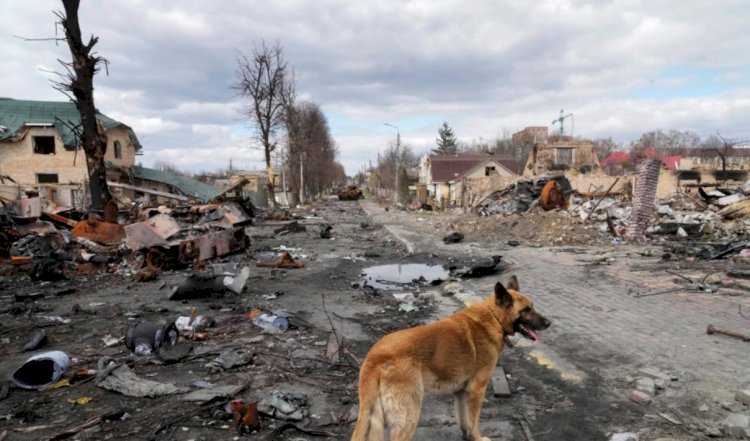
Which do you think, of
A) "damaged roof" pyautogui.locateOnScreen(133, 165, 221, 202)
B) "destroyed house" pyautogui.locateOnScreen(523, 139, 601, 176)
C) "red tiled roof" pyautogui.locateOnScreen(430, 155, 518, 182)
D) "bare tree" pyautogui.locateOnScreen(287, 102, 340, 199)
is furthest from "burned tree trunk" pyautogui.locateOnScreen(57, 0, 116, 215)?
"red tiled roof" pyautogui.locateOnScreen(430, 155, 518, 182)

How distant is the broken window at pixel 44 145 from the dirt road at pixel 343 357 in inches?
1134

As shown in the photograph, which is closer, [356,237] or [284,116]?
[356,237]

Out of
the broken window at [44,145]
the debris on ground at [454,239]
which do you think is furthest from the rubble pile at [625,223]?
the broken window at [44,145]

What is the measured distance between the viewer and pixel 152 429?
363 cm

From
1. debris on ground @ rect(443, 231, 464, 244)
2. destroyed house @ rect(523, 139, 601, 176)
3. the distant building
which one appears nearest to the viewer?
debris on ground @ rect(443, 231, 464, 244)

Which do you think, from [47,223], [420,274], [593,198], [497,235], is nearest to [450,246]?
[497,235]

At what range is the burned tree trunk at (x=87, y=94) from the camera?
42.8 ft

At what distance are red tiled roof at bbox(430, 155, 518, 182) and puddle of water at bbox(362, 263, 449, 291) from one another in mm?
46128

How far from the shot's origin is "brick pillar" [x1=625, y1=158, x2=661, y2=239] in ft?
45.4

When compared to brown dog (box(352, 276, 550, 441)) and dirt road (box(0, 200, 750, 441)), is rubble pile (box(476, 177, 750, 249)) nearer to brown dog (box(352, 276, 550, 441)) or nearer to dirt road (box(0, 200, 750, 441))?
dirt road (box(0, 200, 750, 441))

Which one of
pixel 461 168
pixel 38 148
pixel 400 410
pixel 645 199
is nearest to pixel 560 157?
pixel 461 168

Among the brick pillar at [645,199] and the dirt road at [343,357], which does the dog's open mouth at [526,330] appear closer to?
the dirt road at [343,357]

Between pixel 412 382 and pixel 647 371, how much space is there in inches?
122

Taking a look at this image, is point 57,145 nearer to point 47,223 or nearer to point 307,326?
point 47,223
